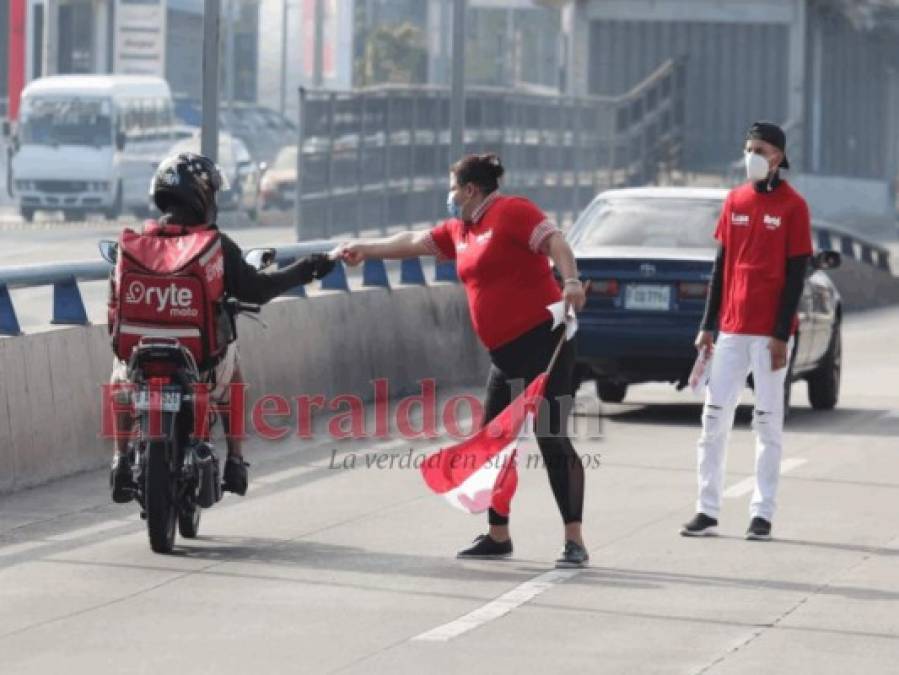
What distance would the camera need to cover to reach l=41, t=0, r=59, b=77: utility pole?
5916 cm

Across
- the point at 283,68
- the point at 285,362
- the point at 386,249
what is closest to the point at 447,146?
the point at 285,362

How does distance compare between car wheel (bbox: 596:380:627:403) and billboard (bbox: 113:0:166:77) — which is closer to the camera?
car wheel (bbox: 596:380:627:403)

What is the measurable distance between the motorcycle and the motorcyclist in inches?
2.3

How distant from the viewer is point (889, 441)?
15.5 m

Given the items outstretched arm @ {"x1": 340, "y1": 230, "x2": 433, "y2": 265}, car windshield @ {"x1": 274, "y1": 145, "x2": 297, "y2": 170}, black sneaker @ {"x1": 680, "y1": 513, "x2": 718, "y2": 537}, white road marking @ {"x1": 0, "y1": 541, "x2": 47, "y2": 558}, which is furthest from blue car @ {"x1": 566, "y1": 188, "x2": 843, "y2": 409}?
car windshield @ {"x1": 274, "y1": 145, "x2": 297, "y2": 170}

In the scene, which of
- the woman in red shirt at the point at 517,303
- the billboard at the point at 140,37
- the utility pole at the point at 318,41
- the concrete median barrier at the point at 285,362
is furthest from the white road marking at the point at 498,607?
the utility pole at the point at 318,41

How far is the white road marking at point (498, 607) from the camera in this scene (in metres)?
8.86

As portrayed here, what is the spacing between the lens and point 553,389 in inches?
411

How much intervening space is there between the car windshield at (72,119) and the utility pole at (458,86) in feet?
75.7

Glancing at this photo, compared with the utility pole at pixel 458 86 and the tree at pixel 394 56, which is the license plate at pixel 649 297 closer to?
the utility pole at pixel 458 86

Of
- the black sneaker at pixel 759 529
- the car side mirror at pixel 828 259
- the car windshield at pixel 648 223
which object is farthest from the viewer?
the car windshield at pixel 648 223

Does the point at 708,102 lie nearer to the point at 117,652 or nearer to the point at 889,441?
the point at 889,441

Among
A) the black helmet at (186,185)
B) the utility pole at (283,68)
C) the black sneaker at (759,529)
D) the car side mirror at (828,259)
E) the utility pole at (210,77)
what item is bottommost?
the black sneaker at (759,529)

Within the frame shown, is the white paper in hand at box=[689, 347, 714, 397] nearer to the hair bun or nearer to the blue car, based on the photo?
the hair bun
